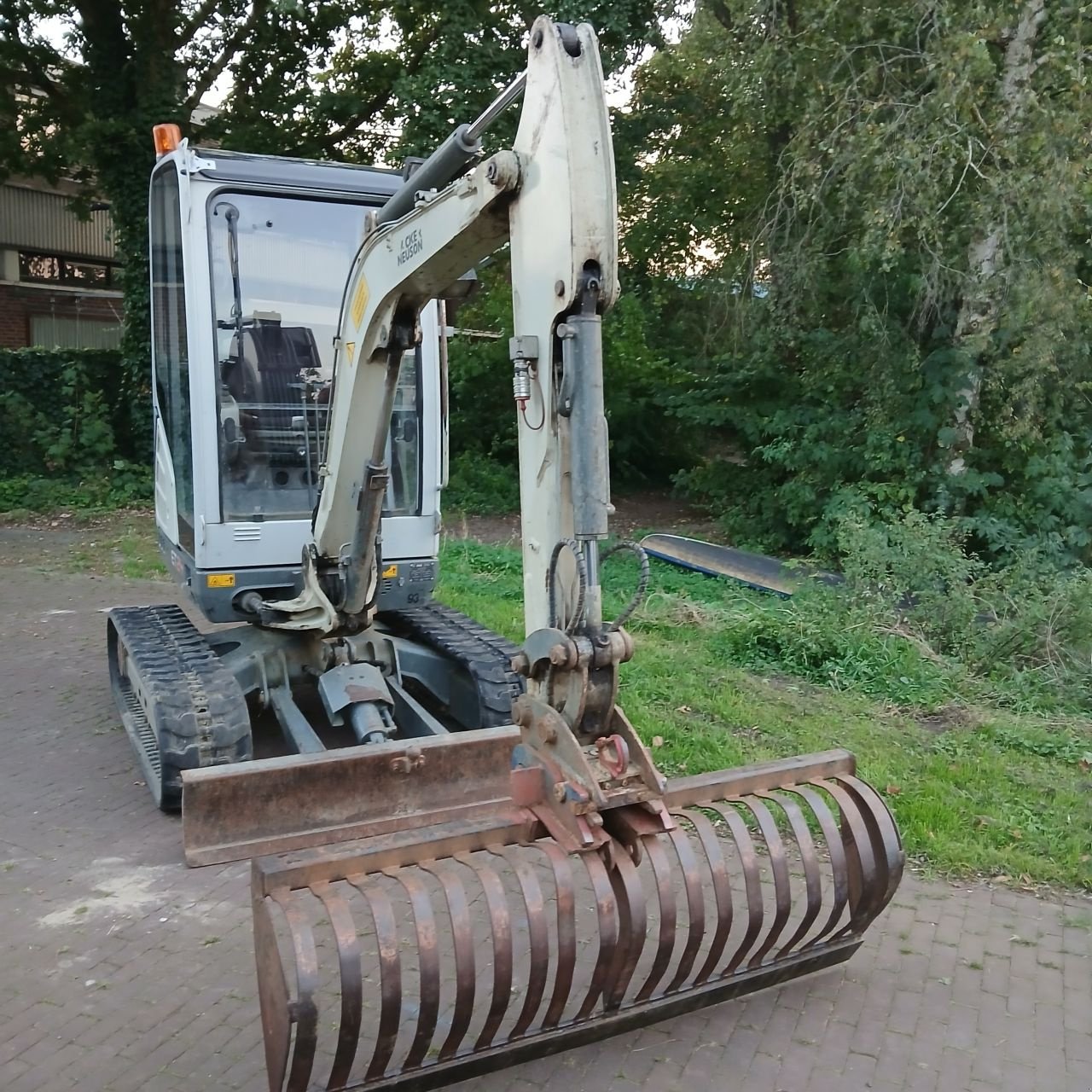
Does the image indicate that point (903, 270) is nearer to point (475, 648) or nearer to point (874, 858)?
point (475, 648)

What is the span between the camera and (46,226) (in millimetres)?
22234

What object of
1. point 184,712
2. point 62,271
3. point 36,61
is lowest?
point 184,712

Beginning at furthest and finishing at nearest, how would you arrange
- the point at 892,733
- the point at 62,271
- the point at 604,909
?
the point at 62,271 < the point at 892,733 < the point at 604,909

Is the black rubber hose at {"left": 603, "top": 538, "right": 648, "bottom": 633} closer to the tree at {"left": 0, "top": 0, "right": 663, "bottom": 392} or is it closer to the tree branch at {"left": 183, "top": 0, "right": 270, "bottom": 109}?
the tree at {"left": 0, "top": 0, "right": 663, "bottom": 392}

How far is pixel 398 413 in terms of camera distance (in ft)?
19.0

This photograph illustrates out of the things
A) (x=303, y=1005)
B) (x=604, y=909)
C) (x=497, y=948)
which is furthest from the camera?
(x=604, y=909)

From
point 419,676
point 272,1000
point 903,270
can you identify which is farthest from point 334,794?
point 903,270

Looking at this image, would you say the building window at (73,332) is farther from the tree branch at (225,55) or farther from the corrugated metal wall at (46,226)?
the tree branch at (225,55)

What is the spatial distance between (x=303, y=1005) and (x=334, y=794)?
5.91 feet

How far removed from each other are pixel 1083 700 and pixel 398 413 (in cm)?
463

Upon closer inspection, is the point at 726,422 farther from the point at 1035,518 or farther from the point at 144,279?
the point at 144,279

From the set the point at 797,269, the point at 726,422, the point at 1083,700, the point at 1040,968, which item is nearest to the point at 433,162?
the point at 1040,968

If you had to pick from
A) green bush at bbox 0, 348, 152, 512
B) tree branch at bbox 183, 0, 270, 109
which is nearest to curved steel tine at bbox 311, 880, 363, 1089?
green bush at bbox 0, 348, 152, 512

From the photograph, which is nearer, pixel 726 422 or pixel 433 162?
pixel 433 162
